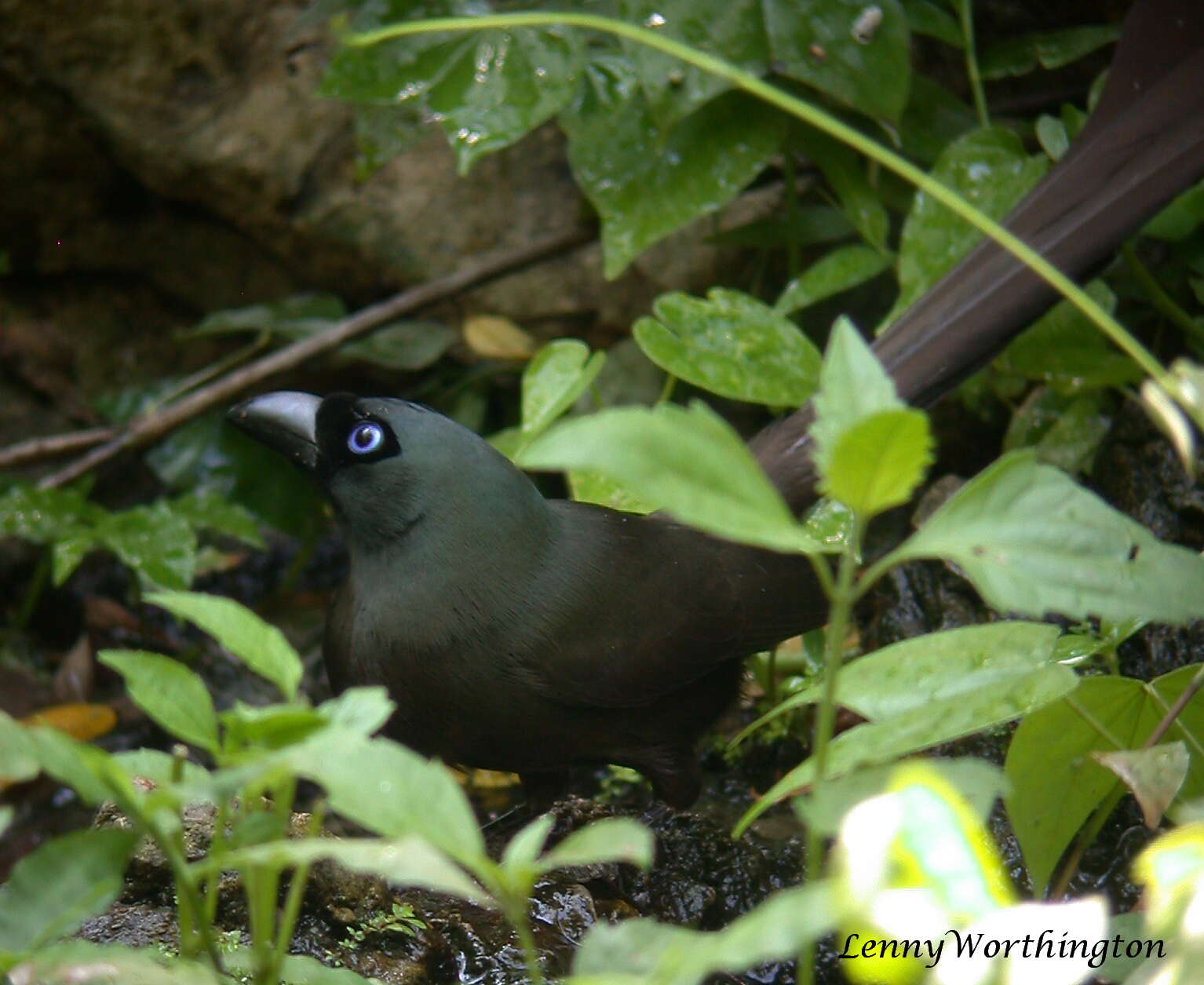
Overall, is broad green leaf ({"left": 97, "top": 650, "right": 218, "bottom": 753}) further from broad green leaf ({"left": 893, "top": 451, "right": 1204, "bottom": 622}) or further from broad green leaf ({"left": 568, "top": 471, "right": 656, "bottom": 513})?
broad green leaf ({"left": 568, "top": 471, "right": 656, "bottom": 513})

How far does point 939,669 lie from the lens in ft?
5.09

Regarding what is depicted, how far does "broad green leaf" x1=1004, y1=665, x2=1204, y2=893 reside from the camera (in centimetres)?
201

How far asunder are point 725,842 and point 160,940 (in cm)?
133

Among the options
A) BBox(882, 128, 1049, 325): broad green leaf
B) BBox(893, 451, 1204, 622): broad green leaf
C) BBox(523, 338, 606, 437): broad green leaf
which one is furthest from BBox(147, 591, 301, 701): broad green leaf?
BBox(882, 128, 1049, 325): broad green leaf

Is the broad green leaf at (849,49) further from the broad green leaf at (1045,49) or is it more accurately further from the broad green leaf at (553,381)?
the broad green leaf at (553,381)

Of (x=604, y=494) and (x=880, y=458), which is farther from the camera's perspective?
(x=604, y=494)

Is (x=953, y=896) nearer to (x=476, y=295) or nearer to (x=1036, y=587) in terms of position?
(x=1036, y=587)

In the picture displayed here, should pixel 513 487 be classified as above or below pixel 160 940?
above

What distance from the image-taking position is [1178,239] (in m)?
3.60

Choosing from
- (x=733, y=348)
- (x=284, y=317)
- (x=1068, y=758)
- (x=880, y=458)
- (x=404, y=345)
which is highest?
(x=880, y=458)

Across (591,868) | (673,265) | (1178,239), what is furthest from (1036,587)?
(673,265)

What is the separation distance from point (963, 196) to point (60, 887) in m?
2.85

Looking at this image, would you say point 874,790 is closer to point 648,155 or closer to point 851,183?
point 648,155

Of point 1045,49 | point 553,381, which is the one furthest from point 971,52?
point 553,381
